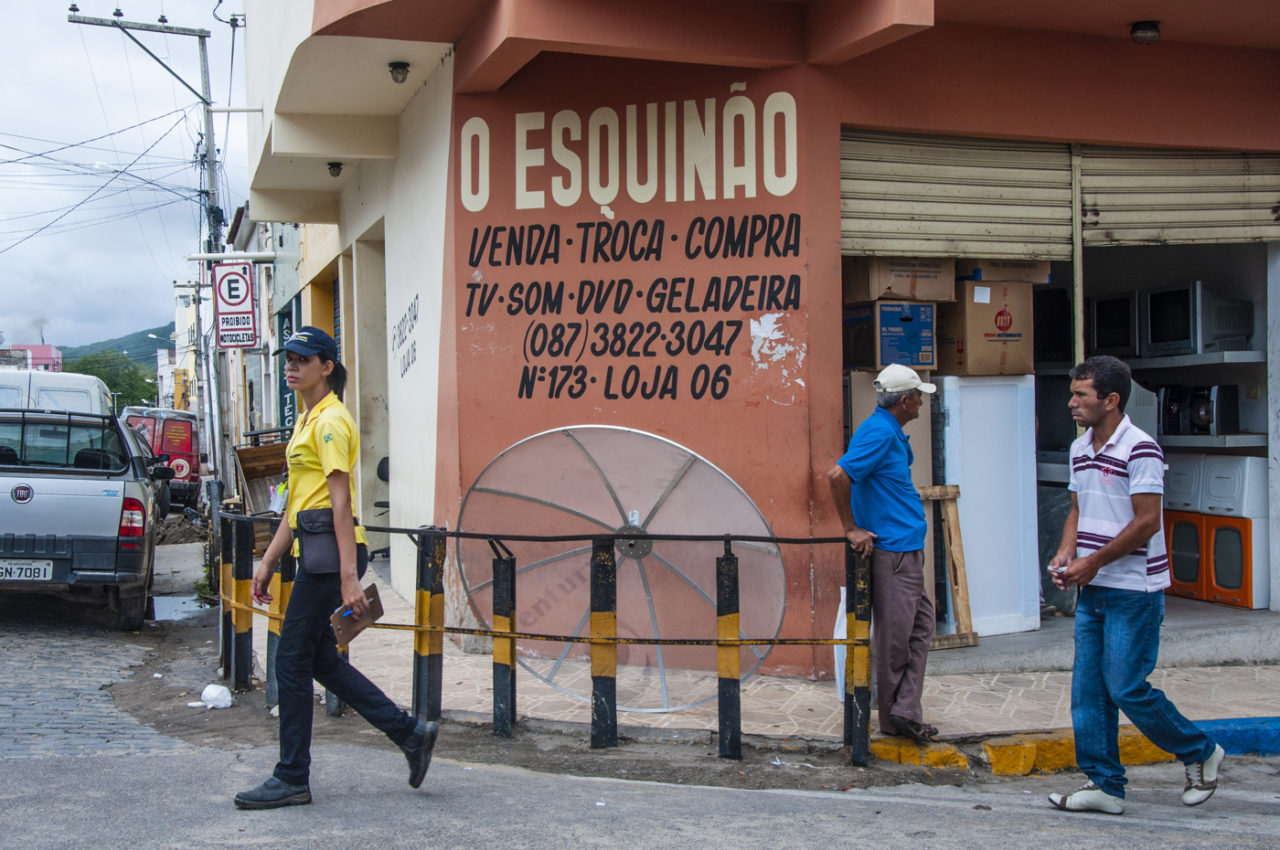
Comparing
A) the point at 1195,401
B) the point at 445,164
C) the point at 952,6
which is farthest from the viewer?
the point at 1195,401

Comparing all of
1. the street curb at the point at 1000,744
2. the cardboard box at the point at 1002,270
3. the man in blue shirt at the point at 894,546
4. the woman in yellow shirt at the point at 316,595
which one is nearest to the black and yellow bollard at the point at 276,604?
the street curb at the point at 1000,744

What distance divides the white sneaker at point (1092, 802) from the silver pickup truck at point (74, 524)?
697 centimetres

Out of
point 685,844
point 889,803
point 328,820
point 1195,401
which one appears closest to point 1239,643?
point 1195,401

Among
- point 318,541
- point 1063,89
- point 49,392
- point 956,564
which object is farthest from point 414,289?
point 49,392

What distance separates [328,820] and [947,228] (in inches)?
192

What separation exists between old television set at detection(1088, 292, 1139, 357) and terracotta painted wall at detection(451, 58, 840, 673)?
3179 mm

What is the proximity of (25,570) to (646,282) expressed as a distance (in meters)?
5.29

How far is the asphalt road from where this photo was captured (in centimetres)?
382

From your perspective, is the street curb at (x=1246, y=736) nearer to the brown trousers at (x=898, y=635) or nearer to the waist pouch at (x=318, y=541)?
the brown trousers at (x=898, y=635)

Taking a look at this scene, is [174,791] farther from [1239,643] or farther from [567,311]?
[1239,643]

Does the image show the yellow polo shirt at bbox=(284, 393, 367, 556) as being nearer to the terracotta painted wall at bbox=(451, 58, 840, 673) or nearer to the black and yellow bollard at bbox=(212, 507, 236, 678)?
the black and yellow bollard at bbox=(212, 507, 236, 678)

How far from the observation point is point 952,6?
20.6 feet

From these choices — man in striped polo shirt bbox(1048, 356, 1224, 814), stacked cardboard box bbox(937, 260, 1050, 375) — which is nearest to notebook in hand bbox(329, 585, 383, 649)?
man in striped polo shirt bbox(1048, 356, 1224, 814)

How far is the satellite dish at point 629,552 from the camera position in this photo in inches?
232
